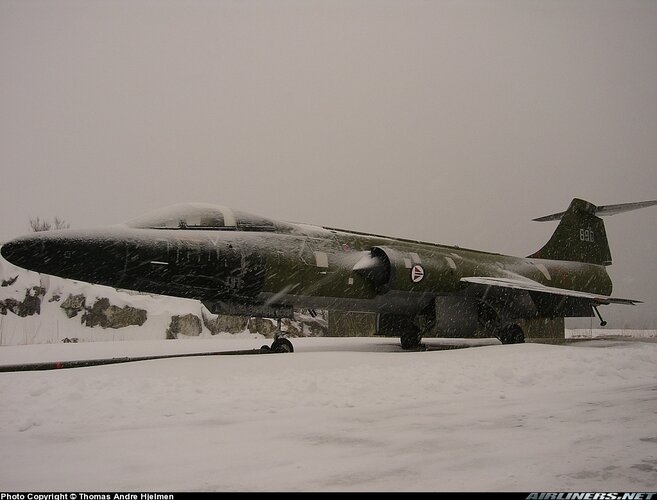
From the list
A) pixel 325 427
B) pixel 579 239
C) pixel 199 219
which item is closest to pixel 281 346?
pixel 199 219

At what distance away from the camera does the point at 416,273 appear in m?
12.4

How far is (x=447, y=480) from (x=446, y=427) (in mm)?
1462

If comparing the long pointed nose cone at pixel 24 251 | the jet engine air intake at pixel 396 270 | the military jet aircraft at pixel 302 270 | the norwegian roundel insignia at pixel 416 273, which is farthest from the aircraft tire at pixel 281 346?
the long pointed nose cone at pixel 24 251

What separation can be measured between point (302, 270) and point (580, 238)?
12.0 meters

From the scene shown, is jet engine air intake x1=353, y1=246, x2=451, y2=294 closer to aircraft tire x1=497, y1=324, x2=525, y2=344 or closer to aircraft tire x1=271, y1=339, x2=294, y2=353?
aircraft tire x1=497, y1=324, x2=525, y2=344

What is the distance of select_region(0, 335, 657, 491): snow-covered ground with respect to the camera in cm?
312

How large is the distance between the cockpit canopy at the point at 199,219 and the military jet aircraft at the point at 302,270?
2 centimetres

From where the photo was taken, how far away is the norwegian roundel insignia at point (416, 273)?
1236cm

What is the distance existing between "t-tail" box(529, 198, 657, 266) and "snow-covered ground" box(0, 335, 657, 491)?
1090 centimetres

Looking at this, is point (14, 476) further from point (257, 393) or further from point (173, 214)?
point (173, 214)

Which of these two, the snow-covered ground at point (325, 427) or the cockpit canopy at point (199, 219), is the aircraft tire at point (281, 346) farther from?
the cockpit canopy at point (199, 219)

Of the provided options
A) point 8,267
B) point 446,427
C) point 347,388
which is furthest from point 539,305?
Answer: point 8,267

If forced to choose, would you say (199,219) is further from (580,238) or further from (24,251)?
(580,238)

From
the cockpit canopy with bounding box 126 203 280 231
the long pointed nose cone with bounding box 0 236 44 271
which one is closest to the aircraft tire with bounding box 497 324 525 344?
the cockpit canopy with bounding box 126 203 280 231
